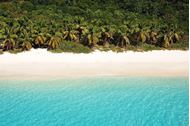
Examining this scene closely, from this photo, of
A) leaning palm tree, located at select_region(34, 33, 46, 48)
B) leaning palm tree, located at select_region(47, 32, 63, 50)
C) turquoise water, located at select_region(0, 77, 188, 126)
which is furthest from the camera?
leaning palm tree, located at select_region(47, 32, 63, 50)

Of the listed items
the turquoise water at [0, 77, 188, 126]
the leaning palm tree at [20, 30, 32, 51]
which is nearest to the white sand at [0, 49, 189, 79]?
the leaning palm tree at [20, 30, 32, 51]

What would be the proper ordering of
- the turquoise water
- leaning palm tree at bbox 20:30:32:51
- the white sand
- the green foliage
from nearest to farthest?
1. the turquoise water
2. the white sand
3. leaning palm tree at bbox 20:30:32:51
4. the green foliage

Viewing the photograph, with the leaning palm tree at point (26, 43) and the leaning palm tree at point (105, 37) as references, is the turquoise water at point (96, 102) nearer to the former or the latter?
the leaning palm tree at point (26, 43)

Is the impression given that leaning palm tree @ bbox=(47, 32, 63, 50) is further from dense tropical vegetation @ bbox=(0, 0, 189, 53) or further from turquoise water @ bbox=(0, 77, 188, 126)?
turquoise water @ bbox=(0, 77, 188, 126)

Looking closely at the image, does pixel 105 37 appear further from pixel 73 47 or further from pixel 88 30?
pixel 73 47

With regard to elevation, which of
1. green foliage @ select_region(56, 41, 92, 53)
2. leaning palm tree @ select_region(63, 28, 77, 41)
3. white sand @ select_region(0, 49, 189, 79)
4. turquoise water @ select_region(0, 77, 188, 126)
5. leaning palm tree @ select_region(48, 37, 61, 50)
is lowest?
turquoise water @ select_region(0, 77, 188, 126)

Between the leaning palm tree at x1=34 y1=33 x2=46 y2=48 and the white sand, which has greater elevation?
the leaning palm tree at x1=34 y1=33 x2=46 y2=48

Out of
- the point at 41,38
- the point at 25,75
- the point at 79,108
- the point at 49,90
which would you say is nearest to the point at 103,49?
the point at 41,38

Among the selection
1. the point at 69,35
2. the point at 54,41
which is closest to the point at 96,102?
the point at 54,41

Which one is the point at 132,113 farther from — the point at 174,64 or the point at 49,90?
the point at 174,64
